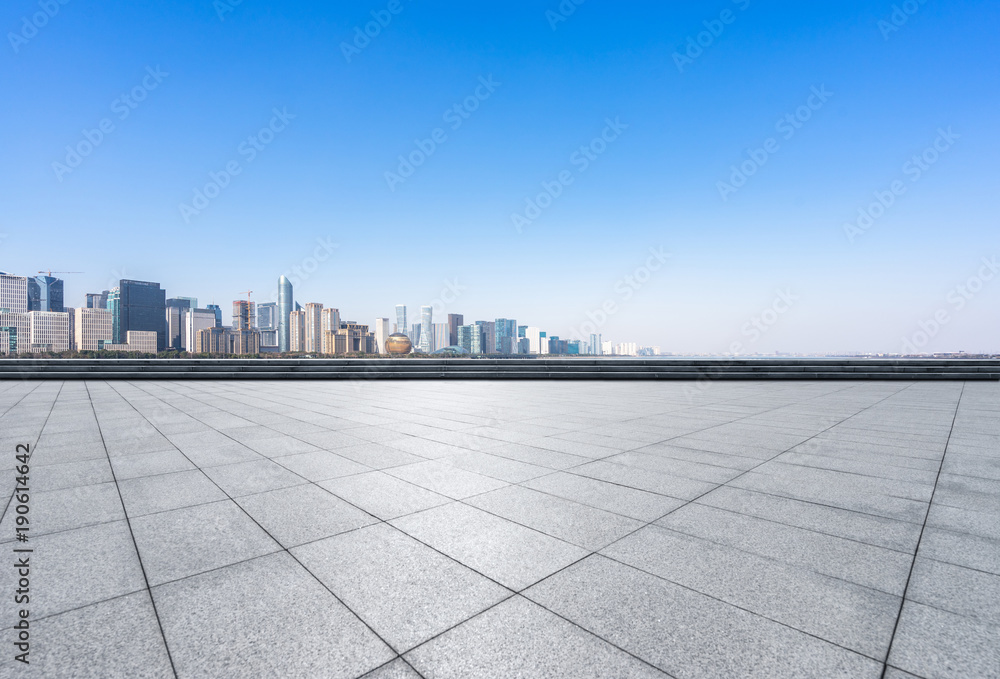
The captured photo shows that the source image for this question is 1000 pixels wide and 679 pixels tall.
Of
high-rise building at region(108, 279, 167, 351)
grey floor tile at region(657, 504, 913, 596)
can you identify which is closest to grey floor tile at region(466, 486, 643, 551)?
grey floor tile at region(657, 504, 913, 596)

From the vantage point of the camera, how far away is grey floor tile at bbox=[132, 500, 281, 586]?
324 centimetres

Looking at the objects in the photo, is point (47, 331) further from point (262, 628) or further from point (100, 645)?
point (262, 628)

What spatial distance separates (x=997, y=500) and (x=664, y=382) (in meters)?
14.1

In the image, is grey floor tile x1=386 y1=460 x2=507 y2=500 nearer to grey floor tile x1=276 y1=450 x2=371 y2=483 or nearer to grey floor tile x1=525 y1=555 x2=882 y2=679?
grey floor tile x1=276 y1=450 x2=371 y2=483

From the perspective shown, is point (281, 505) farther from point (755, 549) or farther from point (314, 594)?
point (755, 549)

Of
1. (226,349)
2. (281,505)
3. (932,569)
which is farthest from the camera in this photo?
(226,349)

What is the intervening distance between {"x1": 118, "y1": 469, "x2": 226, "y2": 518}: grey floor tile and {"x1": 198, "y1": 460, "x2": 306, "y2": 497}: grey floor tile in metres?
0.12

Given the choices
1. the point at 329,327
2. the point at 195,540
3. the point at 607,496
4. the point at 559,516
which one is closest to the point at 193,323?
the point at 329,327

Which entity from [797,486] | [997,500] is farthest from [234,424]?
[997,500]

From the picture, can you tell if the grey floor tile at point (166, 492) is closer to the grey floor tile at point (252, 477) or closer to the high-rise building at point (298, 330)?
→ the grey floor tile at point (252, 477)

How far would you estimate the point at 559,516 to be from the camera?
4172 mm

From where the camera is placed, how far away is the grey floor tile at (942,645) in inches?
87.2

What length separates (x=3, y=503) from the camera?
177 inches

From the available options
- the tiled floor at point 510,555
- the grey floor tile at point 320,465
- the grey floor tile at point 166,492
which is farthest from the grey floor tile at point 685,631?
the grey floor tile at point 166,492
